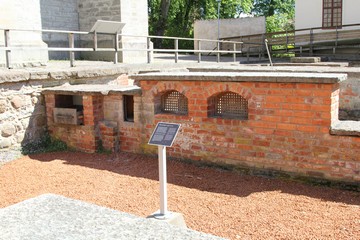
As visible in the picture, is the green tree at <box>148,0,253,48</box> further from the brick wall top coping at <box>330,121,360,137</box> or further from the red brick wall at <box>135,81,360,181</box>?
the brick wall top coping at <box>330,121,360,137</box>

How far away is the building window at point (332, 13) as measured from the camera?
77.1 feet

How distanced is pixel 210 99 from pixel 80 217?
3791mm

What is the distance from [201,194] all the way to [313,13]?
69.5 feet

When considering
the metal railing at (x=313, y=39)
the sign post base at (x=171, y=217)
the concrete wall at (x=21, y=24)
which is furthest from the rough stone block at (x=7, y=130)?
Answer: the metal railing at (x=313, y=39)

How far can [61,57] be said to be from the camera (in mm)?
15484

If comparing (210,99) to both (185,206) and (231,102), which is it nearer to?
(231,102)

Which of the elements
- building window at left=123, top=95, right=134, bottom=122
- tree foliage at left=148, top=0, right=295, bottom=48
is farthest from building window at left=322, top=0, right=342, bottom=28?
building window at left=123, top=95, right=134, bottom=122

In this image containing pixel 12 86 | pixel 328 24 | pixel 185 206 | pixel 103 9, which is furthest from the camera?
pixel 328 24

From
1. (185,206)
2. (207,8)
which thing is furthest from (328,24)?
(185,206)

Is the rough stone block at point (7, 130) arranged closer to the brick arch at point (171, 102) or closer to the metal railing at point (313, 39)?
the brick arch at point (171, 102)

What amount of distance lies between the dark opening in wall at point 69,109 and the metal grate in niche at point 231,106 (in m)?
2.44

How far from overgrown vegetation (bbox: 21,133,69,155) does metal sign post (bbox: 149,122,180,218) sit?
12.9 ft

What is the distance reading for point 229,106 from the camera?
644 cm

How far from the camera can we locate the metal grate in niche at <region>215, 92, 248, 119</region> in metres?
6.27
